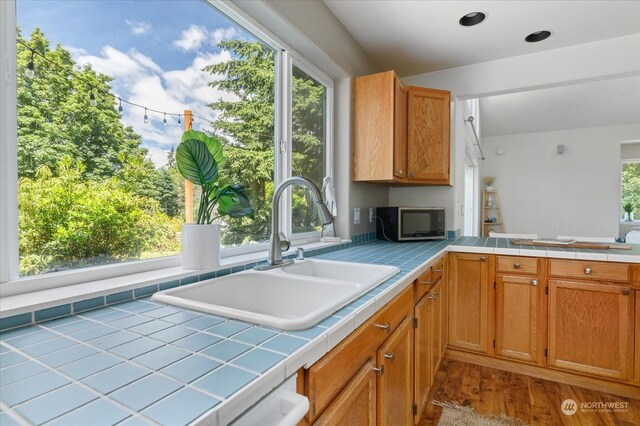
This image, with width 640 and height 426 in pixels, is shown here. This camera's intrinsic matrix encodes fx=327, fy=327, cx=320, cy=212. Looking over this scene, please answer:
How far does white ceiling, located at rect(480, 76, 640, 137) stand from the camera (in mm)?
4566

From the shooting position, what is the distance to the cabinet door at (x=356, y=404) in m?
0.76

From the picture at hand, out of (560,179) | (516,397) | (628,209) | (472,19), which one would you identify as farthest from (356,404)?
(628,209)

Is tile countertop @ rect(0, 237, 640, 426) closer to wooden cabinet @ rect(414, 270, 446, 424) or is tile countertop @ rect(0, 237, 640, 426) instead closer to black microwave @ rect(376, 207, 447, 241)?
wooden cabinet @ rect(414, 270, 446, 424)

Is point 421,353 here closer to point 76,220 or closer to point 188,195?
point 188,195

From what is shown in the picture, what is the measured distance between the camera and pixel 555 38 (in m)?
2.33

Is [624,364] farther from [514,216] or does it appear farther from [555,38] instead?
[514,216]

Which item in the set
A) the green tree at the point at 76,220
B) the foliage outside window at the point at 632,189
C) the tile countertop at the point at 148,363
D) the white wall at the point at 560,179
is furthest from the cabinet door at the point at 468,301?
the foliage outside window at the point at 632,189

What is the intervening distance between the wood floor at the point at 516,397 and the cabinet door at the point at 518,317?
176mm

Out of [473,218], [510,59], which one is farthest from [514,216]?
[510,59]

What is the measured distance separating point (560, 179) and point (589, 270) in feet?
16.4

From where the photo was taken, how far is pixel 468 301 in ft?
7.84

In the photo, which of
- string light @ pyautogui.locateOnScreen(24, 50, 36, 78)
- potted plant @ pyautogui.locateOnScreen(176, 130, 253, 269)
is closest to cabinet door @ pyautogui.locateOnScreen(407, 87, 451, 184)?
potted plant @ pyautogui.locateOnScreen(176, 130, 253, 269)

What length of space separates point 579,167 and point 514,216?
1347mm

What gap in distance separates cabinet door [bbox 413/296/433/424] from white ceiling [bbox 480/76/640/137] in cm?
424
